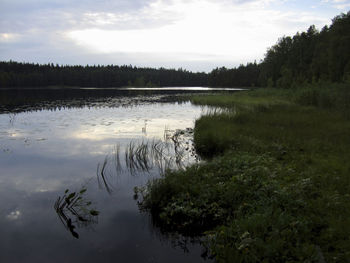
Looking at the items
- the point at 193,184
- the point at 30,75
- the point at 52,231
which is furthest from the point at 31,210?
the point at 30,75

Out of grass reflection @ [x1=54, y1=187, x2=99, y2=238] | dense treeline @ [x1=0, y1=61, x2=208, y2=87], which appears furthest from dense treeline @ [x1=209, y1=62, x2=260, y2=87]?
grass reflection @ [x1=54, y1=187, x2=99, y2=238]

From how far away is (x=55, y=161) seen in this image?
12.7m

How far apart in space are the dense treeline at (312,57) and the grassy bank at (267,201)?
19087mm

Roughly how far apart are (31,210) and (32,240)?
5.56 feet

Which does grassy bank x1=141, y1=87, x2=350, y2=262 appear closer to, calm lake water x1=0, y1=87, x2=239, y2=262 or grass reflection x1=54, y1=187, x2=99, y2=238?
calm lake water x1=0, y1=87, x2=239, y2=262

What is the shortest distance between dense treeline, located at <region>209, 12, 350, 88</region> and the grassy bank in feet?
62.6

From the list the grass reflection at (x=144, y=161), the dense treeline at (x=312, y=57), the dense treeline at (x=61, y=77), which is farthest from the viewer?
the dense treeline at (x=61, y=77)

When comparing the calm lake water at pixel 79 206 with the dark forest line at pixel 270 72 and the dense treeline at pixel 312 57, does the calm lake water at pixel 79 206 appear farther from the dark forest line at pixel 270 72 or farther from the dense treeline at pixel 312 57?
the dense treeline at pixel 312 57

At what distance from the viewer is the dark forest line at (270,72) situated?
146ft

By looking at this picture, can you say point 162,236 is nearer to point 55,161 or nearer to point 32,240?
point 32,240

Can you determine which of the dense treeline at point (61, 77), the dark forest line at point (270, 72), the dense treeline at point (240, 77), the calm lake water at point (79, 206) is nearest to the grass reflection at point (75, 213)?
the calm lake water at point (79, 206)

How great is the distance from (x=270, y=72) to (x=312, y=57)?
1587 cm

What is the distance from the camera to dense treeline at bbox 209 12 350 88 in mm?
43456

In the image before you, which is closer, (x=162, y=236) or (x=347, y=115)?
(x=162, y=236)
